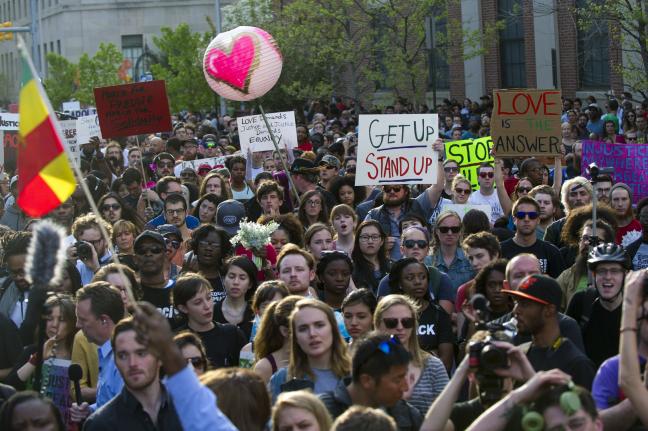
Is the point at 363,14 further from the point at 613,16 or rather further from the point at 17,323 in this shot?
the point at 17,323

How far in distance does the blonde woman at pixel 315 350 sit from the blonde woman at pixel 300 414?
1.29 m

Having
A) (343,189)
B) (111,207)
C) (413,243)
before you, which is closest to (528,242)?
(413,243)

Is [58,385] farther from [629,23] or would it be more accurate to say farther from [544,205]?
[629,23]

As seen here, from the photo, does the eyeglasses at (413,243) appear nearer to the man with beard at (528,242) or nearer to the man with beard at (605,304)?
the man with beard at (528,242)

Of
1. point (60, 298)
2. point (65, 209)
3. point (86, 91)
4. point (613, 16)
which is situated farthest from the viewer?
point (86, 91)

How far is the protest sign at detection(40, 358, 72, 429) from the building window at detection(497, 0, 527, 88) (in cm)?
2794

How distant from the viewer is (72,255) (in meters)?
9.80

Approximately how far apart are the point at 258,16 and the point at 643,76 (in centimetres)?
1673

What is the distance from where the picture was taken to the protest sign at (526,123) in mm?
12977

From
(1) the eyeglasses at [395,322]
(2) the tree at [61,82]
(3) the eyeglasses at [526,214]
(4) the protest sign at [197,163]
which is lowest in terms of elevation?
(1) the eyeglasses at [395,322]

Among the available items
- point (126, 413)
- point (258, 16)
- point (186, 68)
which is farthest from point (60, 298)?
point (186, 68)

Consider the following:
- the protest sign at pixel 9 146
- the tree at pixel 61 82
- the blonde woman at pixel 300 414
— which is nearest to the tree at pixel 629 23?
the protest sign at pixel 9 146

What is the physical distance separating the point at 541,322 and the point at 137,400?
203 cm

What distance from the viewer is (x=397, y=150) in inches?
516
